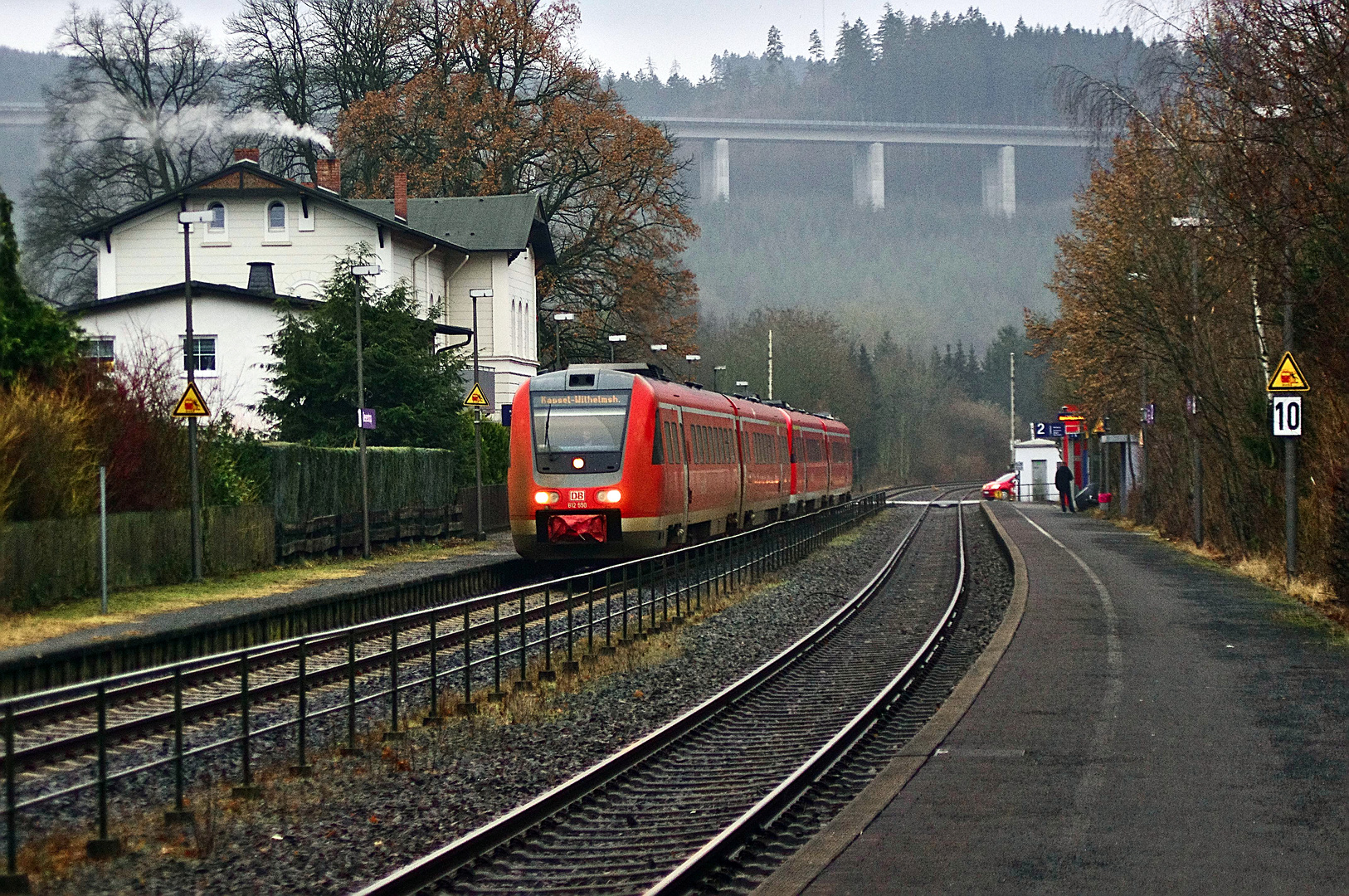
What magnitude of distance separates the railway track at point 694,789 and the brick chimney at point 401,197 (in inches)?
1526

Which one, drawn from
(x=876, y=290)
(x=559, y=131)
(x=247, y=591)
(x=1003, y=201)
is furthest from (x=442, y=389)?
(x=1003, y=201)

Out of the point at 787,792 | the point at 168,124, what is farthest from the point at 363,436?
the point at 787,792

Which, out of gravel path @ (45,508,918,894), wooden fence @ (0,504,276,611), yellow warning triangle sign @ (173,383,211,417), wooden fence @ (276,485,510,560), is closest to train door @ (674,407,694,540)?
wooden fence @ (276,485,510,560)

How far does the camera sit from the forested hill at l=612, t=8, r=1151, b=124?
6688 inches

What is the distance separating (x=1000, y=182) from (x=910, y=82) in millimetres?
14104

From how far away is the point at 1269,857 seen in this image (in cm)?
795

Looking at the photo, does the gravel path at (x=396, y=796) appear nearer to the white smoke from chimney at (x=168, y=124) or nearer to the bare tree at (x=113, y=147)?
the white smoke from chimney at (x=168, y=124)

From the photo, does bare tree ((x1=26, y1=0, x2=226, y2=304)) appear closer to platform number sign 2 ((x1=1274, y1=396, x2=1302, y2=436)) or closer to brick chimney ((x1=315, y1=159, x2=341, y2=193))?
brick chimney ((x1=315, y1=159, x2=341, y2=193))

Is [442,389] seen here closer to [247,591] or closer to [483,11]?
[247,591]

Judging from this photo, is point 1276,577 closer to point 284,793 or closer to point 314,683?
point 314,683

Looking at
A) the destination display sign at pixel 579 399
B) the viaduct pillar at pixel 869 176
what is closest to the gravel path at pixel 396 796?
the destination display sign at pixel 579 399

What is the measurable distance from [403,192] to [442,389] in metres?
19.1

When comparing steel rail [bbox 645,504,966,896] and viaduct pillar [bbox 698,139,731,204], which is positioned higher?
viaduct pillar [bbox 698,139,731,204]

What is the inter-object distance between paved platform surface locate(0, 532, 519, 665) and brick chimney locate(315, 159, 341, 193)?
955 inches
